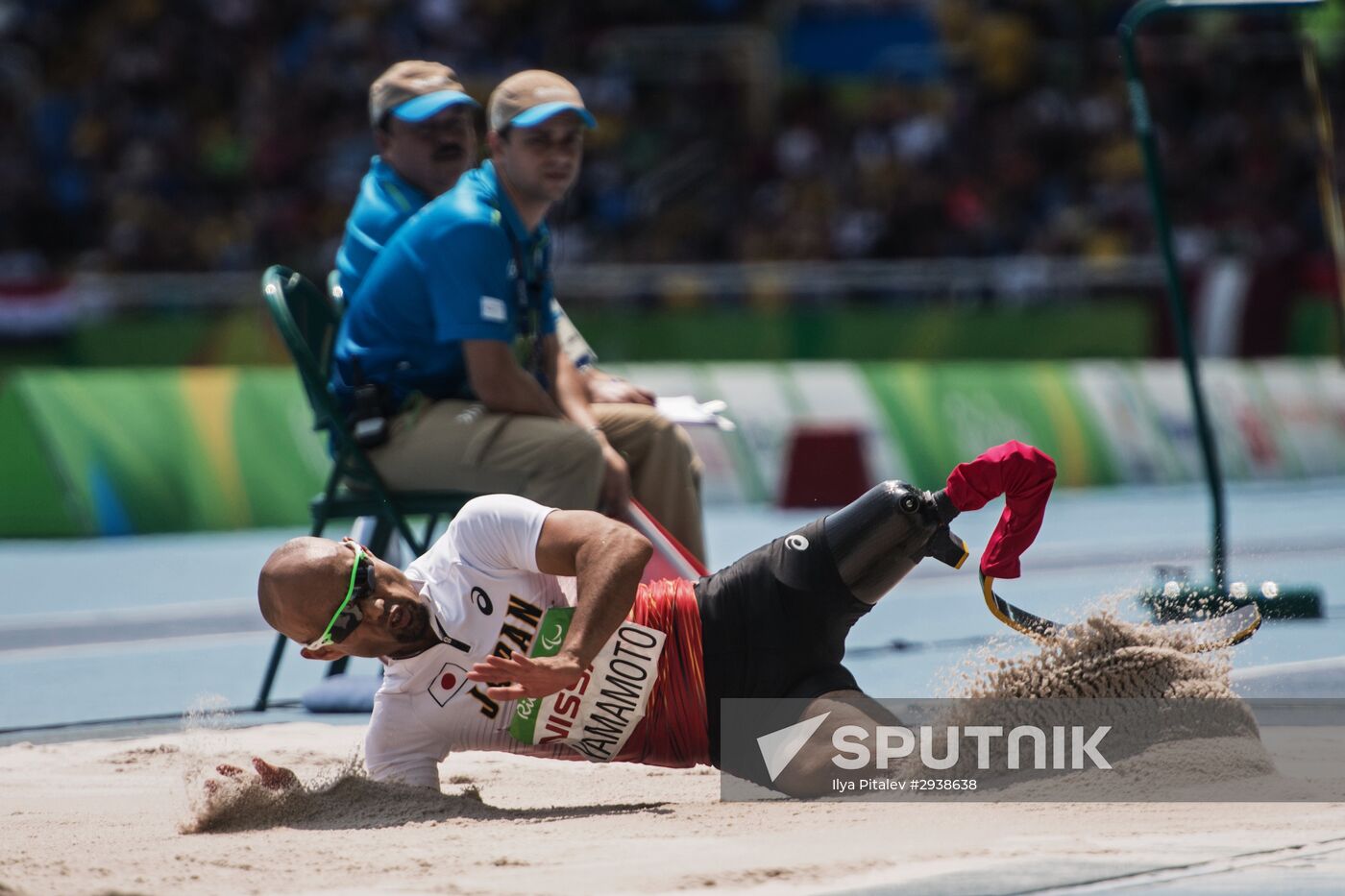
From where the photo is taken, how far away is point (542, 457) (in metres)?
5.80

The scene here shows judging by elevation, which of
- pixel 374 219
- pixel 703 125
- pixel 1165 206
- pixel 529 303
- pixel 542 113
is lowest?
pixel 703 125

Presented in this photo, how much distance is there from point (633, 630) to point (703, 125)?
18277 mm

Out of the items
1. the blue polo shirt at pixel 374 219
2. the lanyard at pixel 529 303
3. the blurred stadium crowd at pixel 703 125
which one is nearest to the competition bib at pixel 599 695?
the lanyard at pixel 529 303

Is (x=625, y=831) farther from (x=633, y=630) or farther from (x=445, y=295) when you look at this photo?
(x=445, y=295)

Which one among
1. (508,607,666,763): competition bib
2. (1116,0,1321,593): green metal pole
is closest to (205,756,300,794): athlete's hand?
(508,607,666,763): competition bib

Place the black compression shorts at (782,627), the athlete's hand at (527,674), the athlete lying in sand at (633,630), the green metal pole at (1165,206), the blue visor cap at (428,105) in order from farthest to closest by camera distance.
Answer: the green metal pole at (1165,206), the blue visor cap at (428,105), the black compression shorts at (782,627), the athlete lying in sand at (633,630), the athlete's hand at (527,674)

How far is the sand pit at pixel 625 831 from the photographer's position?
137 inches

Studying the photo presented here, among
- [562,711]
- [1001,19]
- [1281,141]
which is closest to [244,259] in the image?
[1001,19]


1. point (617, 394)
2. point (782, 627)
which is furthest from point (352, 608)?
point (617, 394)

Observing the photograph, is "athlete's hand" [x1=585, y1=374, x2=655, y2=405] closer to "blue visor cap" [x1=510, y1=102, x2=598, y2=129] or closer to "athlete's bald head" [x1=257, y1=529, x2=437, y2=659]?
"blue visor cap" [x1=510, y1=102, x2=598, y2=129]

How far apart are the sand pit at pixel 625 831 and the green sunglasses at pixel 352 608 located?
16.2 inches

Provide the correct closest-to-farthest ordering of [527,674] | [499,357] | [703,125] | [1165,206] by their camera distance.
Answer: [527,674]
[499,357]
[1165,206]
[703,125]

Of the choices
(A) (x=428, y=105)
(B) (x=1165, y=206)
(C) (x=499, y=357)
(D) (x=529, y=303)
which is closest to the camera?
(C) (x=499, y=357)

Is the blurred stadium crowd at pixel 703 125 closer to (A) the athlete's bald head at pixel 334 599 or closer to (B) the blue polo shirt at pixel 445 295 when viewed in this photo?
(B) the blue polo shirt at pixel 445 295
